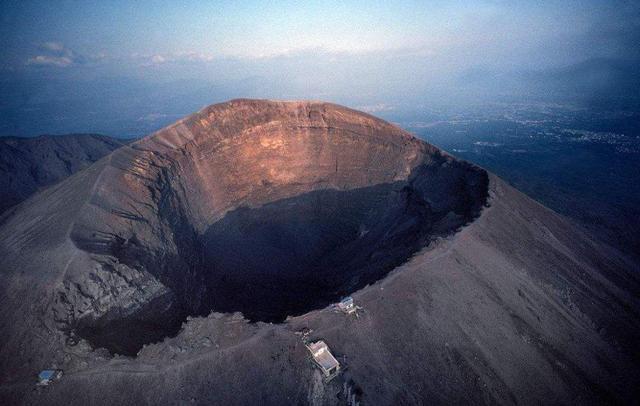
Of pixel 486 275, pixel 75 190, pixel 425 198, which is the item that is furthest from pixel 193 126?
pixel 486 275

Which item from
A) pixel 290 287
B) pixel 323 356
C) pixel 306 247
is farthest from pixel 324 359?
pixel 306 247

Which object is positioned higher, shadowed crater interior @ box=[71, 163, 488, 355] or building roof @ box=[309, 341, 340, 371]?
building roof @ box=[309, 341, 340, 371]

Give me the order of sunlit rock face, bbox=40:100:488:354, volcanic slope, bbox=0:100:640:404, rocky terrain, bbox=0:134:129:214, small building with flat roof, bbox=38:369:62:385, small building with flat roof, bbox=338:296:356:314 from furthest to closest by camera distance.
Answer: rocky terrain, bbox=0:134:129:214, sunlit rock face, bbox=40:100:488:354, small building with flat roof, bbox=338:296:356:314, volcanic slope, bbox=0:100:640:404, small building with flat roof, bbox=38:369:62:385

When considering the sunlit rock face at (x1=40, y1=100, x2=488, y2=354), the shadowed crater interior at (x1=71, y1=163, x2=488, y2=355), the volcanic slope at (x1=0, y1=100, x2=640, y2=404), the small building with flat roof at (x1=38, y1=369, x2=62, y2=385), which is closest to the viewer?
the small building with flat roof at (x1=38, y1=369, x2=62, y2=385)

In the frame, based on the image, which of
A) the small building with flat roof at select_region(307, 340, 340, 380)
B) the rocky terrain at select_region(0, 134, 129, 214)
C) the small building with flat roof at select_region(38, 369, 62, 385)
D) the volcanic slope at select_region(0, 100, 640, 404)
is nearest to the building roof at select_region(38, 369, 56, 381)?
the small building with flat roof at select_region(38, 369, 62, 385)

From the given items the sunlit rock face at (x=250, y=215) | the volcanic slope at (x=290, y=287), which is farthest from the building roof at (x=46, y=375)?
the sunlit rock face at (x=250, y=215)

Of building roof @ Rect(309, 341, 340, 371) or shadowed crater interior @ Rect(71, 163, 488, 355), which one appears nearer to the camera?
building roof @ Rect(309, 341, 340, 371)

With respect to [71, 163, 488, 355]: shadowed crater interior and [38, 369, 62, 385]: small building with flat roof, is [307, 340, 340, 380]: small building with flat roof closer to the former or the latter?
[71, 163, 488, 355]: shadowed crater interior

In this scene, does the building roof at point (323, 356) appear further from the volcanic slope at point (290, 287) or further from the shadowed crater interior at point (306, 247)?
the shadowed crater interior at point (306, 247)
